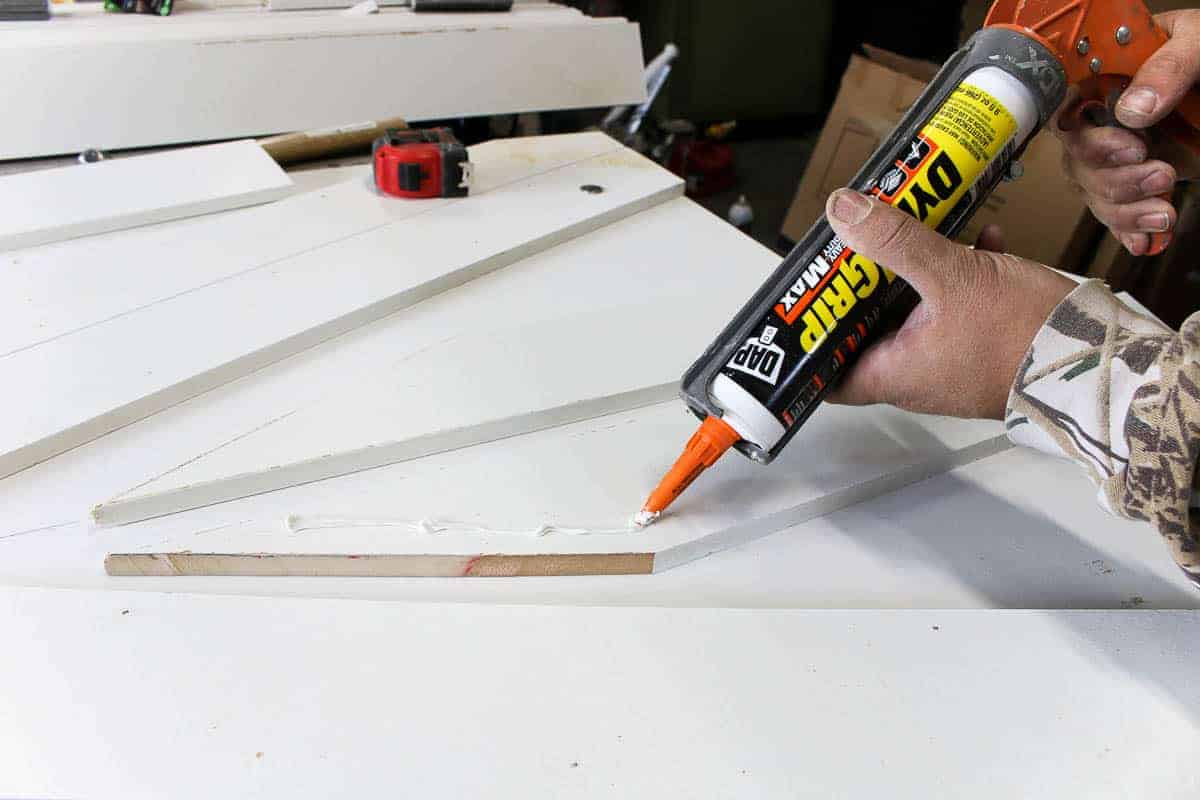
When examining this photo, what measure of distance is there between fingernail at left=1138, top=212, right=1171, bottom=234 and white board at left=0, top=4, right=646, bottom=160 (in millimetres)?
927

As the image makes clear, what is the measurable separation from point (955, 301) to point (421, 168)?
79 centimetres

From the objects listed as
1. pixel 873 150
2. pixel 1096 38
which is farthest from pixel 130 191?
pixel 873 150

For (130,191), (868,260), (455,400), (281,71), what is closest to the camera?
(868,260)

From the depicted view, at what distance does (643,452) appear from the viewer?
86 centimetres

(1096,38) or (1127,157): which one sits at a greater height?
(1096,38)

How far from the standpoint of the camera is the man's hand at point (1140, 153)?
0.82m

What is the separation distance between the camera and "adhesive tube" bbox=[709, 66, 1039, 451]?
72 centimetres

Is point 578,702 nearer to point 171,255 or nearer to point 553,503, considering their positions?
point 553,503

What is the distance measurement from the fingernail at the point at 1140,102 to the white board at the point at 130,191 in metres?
1.04

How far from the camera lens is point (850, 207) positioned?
2.30ft

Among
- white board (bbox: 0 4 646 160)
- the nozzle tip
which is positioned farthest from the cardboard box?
the nozzle tip

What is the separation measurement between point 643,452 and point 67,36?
1.07 metres

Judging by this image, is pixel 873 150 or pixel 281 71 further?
pixel 873 150

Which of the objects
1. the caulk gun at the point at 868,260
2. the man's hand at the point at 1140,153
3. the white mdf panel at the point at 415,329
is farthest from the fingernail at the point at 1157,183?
the white mdf panel at the point at 415,329
